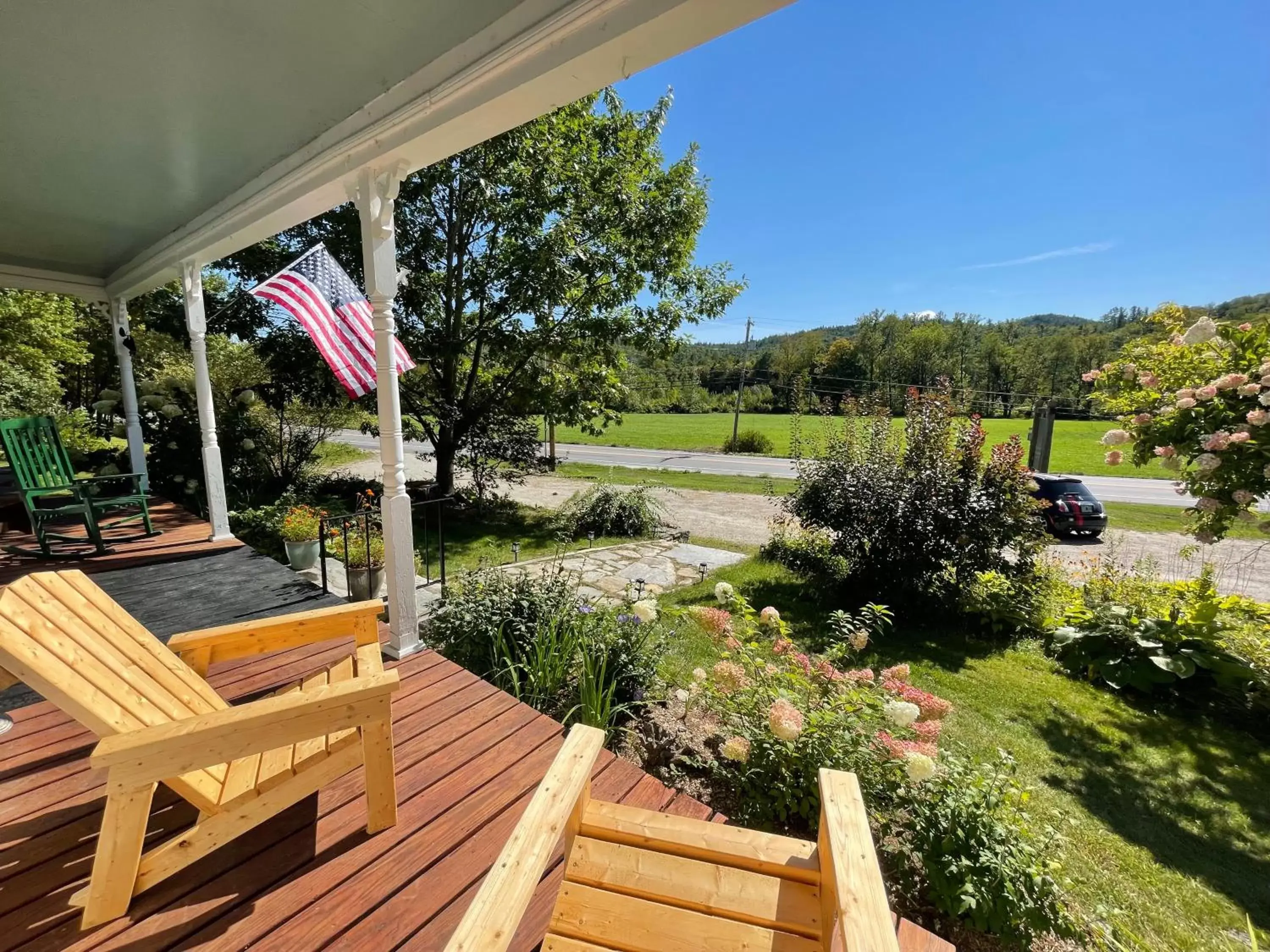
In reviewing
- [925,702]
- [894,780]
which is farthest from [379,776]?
[925,702]

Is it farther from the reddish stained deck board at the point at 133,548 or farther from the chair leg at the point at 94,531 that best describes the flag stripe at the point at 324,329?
the chair leg at the point at 94,531

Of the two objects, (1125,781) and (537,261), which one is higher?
(537,261)

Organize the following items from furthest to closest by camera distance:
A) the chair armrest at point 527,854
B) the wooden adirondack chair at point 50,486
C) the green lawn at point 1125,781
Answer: the wooden adirondack chair at point 50,486
the green lawn at point 1125,781
the chair armrest at point 527,854

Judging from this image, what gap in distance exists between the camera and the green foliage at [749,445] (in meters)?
25.7

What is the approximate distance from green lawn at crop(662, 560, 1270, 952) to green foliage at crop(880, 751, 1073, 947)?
31cm

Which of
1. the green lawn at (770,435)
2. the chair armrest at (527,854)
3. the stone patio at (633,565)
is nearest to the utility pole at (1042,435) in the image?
the stone patio at (633,565)

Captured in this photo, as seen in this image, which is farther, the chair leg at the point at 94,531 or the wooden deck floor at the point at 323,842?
the chair leg at the point at 94,531

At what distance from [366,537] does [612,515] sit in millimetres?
4653

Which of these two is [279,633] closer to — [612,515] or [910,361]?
[612,515]

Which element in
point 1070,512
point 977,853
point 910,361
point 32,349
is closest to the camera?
point 977,853

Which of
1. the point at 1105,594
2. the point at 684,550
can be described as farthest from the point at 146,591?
the point at 1105,594

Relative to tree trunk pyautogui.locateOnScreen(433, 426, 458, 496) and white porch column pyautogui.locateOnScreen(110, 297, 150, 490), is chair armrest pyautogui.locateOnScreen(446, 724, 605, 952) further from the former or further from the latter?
tree trunk pyautogui.locateOnScreen(433, 426, 458, 496)

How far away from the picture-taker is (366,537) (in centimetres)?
412

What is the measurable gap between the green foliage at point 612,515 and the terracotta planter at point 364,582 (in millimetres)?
3551
